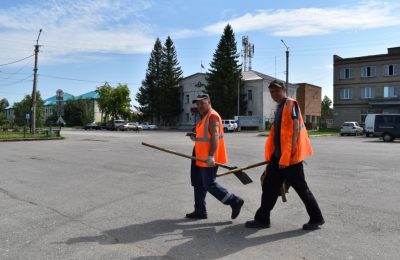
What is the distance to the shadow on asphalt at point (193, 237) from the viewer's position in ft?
14.4

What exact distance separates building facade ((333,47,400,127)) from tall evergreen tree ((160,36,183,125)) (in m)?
25.9

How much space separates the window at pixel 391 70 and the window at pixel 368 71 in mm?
1432

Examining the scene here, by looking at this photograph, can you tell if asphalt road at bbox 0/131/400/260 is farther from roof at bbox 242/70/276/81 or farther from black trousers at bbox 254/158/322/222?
roof at bbox 242/70/276/81

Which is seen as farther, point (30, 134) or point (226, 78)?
point (226, 78)

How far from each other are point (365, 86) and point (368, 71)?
207 centimetres

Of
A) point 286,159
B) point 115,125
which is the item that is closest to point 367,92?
point 115,125

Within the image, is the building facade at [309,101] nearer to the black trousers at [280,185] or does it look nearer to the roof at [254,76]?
the roof at [254,76]

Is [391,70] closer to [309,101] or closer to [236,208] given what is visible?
[309,101]

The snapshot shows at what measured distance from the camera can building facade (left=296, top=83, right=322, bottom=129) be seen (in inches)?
2872

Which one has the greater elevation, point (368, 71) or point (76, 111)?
point (368, 71)

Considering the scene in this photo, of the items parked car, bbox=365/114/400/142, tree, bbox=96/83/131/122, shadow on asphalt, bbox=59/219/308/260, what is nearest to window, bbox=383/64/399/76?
parked car, bbox=365/114/400/142

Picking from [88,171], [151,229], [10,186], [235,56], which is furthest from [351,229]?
[235,56]

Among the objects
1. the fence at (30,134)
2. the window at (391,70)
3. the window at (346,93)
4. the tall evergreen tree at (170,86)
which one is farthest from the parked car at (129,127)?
the window at (391,70)

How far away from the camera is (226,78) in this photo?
58.6 meters
